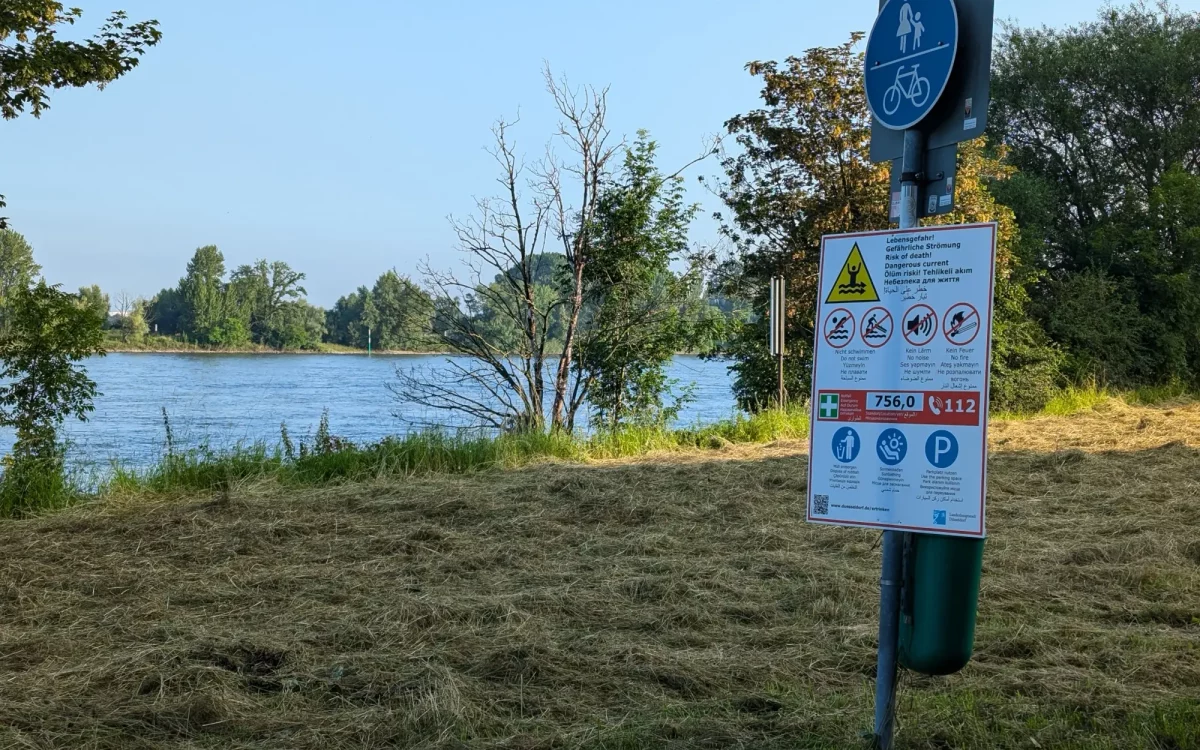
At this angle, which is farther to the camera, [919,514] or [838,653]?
[838,653]

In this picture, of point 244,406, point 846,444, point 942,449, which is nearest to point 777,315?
point 846,444

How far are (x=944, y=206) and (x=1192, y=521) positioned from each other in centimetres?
510

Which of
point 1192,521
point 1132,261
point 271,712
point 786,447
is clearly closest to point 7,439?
point 786,447

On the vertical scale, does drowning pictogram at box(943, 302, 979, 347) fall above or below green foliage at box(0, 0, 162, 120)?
below

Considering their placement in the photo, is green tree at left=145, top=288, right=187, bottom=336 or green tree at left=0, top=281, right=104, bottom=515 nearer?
green tree at left=0, top=281, right=104, bottom=515

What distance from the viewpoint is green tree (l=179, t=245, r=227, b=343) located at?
74.4 m

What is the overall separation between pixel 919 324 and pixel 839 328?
260mm

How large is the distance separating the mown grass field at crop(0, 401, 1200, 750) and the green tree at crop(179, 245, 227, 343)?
7083 cm

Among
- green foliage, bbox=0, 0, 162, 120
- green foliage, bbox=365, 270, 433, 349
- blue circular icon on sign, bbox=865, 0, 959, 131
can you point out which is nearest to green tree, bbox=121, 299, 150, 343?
green foliage, bbox=365, 270, 433, 349

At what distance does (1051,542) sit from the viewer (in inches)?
259

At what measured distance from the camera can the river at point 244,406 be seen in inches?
567

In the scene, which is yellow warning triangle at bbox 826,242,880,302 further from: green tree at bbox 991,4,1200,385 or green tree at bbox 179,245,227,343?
green tree at bbox 179,245,227,343

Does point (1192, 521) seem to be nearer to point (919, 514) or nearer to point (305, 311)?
point (919, 514)

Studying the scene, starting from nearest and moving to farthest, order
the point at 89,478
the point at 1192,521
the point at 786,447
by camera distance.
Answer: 1. the point at 1192,521
2. the point at 89,478
3. the point at 786,447
